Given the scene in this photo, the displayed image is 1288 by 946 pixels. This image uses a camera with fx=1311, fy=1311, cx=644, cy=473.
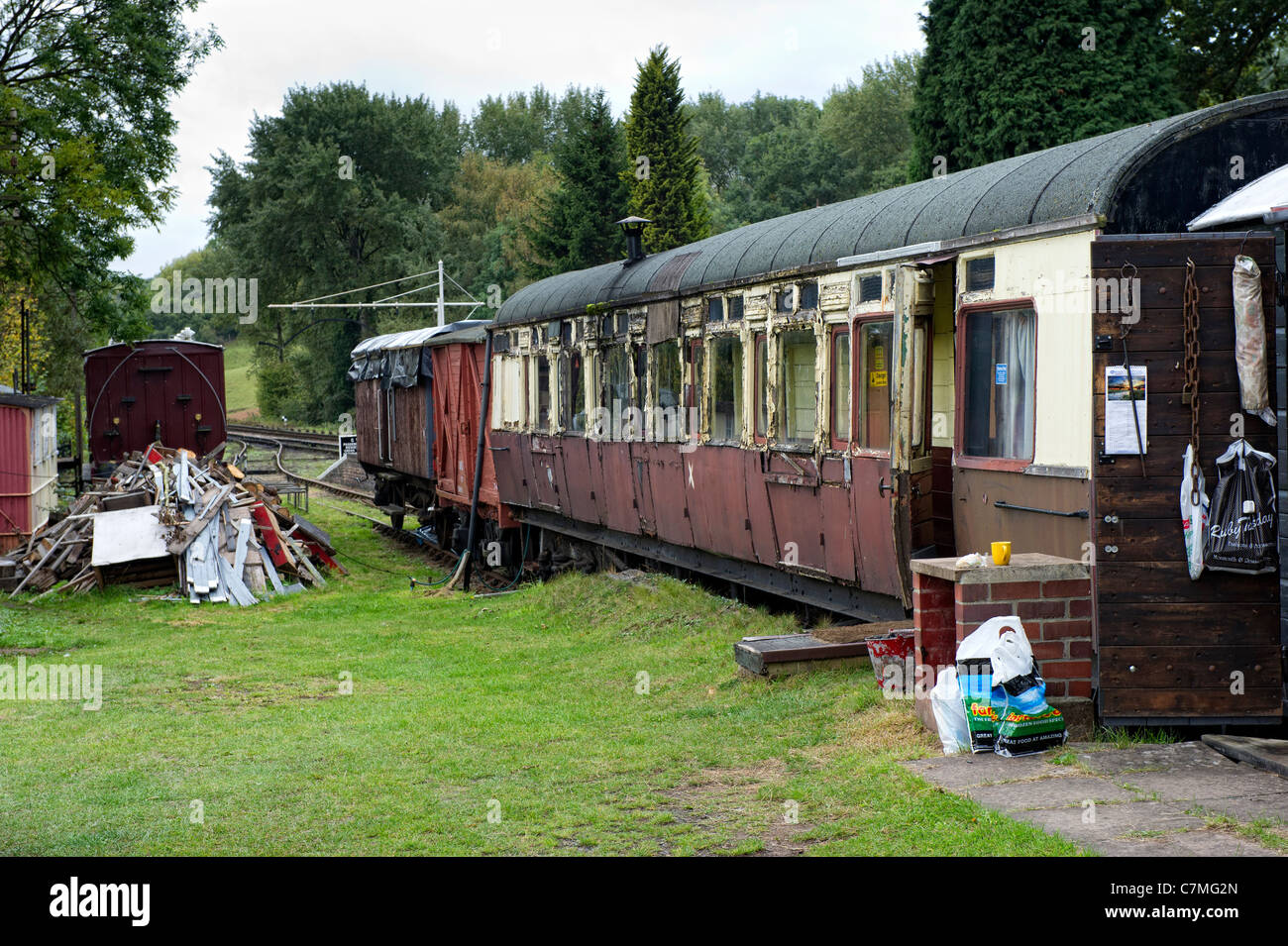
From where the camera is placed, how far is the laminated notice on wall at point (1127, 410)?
6617 millimetres

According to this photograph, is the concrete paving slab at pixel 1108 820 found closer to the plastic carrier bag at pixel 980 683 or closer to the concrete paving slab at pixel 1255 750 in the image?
the concrete paving slab at pixel 1255 750

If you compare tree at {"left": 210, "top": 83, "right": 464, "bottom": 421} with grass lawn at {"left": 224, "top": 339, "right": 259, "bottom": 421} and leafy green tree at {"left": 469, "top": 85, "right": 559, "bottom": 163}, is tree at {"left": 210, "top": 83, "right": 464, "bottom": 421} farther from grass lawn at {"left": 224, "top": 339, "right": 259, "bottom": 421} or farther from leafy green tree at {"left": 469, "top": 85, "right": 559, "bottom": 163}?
leafy green tree at {"left": 469, "top": 85, "right": 559, "bottom": 163}

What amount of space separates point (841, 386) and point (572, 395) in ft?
22.0

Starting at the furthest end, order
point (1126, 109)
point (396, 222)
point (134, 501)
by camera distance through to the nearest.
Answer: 1. point (396, 222)
2. point (1126, 109)
3. point (134, 501)

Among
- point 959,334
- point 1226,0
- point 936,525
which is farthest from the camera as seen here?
point 1226,0

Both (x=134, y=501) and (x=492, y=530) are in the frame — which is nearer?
(x=134, y=501)

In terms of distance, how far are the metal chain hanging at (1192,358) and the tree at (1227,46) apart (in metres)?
24.2

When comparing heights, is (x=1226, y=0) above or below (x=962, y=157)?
above

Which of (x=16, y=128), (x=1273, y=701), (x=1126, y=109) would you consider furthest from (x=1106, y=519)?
(x=1126, y=109)

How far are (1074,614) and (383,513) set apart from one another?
23801 millimetres

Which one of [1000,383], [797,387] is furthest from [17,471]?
[1000,383]

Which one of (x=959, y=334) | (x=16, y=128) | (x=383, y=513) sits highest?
(x=16, y=128)

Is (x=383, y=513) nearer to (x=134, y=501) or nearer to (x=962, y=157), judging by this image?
(x=134, y=501)

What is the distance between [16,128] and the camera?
20969 millimetres
